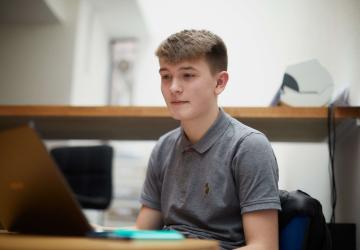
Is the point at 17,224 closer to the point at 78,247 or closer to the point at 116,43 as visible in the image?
the point at 78,247

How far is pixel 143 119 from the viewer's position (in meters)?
1.86

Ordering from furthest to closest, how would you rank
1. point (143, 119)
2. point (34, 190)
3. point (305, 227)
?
point (143, 119) < point (305, 227) < point (34, 190)

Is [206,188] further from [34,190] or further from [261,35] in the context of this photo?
[261,35]

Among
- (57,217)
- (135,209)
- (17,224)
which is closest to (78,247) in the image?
(57,217)

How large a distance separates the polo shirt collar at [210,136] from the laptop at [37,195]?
19.1 inches

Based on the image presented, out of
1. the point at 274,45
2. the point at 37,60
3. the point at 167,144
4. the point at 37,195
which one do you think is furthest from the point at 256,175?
the point at 37,60

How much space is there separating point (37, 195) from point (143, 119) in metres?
1.17

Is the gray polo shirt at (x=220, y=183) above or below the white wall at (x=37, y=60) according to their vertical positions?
below

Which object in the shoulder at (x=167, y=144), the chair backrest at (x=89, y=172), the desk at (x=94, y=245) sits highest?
the shoulder at (x=167, y=144)

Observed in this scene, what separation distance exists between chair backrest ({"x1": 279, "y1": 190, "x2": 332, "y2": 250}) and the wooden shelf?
72 cm

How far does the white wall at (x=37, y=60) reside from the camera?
3.00 m

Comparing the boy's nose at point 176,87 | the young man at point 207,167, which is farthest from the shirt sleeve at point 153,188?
the boy's nose at point 176,87

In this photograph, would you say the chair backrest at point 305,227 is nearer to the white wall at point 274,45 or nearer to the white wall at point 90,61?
the white wall at point 274,45

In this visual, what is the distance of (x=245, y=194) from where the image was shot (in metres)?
1.05
